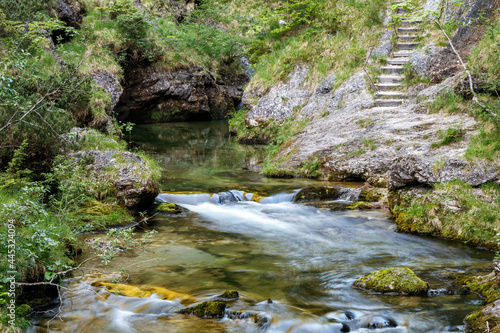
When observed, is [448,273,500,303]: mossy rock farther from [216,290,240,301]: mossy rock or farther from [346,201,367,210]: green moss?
[346,201,367,210]: green moss

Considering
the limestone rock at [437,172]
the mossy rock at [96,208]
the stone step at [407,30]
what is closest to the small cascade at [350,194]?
the limestone rock at [437,172]

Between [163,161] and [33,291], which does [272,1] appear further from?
[33,291]

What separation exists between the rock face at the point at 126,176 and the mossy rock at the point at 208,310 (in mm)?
3988

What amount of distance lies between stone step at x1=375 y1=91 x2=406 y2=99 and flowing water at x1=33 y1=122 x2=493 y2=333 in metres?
4.78

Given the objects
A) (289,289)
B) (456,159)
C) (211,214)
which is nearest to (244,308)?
(289,289)

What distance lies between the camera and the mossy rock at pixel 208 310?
475cm

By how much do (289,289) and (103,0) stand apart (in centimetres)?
1789

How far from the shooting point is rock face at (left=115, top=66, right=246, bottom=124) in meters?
20.8

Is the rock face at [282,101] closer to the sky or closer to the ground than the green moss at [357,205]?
closer to the sky

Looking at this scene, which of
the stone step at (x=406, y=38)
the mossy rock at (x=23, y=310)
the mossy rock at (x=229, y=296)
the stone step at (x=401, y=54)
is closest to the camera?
the mossy rock at (x=23, y=310)

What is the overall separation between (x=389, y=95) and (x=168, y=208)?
8.55 meters

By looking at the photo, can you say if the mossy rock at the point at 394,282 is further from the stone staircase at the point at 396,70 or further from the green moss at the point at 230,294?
the stone staircase at the point at 396,70

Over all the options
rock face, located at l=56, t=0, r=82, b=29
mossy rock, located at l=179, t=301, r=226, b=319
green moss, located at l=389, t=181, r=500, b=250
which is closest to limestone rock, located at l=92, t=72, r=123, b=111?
rock face, located at l=56, t=0, r=82, b=29

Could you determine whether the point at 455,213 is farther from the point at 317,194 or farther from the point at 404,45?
the point at 404,45
